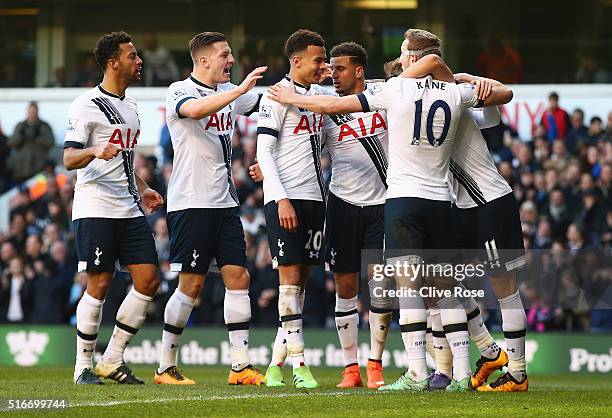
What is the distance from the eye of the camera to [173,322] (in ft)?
33.5

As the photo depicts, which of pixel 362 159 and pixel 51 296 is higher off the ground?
pixel 362 159

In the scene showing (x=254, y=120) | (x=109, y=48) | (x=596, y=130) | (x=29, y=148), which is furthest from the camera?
(x=29, y=148)

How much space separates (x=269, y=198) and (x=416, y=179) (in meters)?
1.56

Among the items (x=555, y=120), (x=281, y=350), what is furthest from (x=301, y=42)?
(x=555, y=120)

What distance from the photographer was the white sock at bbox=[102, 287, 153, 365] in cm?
1016

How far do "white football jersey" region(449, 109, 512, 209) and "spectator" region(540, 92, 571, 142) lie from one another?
1055cm

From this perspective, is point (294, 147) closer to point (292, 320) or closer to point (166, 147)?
point (292, 320)

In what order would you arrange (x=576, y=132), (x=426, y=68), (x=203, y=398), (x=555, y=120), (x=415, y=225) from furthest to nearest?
(x=555, y=120) < (x=576, y=132) < (x=426, y=68) < (x=415, y=225) < (x=203, y=398)

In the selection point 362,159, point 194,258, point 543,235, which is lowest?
point 194,258

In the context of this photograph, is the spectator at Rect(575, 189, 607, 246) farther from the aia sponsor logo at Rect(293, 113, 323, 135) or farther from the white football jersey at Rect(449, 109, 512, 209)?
the white football jersey at Rect(449, 109, 512, 209)

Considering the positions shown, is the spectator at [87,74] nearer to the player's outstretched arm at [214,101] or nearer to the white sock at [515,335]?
the player's outstretched arm at [214,101]

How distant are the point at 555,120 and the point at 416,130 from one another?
37.9 ft

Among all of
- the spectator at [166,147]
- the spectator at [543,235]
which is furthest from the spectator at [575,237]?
the spectator at [166,147]

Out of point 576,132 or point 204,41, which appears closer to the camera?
point 204,41
